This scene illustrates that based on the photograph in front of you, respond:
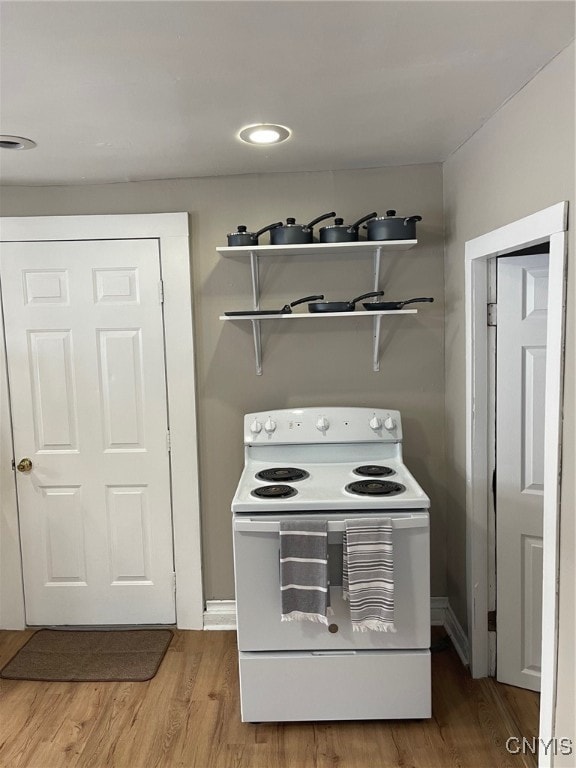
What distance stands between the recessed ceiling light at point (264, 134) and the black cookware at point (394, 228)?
0.55 meters

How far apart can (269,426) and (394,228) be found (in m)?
1.04

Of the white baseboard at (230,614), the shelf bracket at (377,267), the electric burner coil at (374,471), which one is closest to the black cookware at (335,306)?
the shelf bracket at (377,267)

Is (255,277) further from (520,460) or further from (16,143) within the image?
(520,460)

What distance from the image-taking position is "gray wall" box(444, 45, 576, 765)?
155 centimetres

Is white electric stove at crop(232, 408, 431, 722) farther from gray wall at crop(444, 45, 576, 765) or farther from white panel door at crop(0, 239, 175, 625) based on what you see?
white panel door at crop(0, 239, 175, 625)

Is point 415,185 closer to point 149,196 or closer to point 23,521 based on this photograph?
point 149,196

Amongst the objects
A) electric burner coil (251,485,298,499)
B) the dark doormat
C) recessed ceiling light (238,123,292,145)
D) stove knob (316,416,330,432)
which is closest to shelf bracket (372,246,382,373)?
stove knob (316,416,330,432)

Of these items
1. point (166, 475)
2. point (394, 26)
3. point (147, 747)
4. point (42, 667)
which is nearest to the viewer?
point (394, 26)

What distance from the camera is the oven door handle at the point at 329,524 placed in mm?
2098

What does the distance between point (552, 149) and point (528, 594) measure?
5.49 ft

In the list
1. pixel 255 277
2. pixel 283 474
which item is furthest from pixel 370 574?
pixel 255 277

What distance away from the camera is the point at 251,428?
8.82 ft

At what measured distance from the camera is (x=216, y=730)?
7.24ft

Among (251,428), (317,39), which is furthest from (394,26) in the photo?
(251,428)
